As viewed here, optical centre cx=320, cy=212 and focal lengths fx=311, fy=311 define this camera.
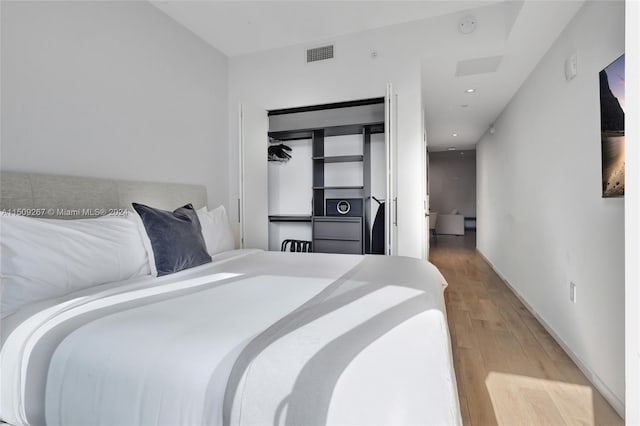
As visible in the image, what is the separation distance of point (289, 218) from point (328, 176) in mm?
730

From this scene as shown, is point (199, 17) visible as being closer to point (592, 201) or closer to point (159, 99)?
point (159, 99)

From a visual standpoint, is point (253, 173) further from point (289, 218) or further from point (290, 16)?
point (290, 16)

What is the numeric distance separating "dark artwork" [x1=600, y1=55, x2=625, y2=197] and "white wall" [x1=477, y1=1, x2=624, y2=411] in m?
0.07

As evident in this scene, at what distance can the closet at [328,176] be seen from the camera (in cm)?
342

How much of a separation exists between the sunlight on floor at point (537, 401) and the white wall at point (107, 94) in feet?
9.05

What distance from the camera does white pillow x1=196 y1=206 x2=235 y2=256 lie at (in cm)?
233

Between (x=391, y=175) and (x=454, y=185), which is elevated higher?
(x=454, y=185)

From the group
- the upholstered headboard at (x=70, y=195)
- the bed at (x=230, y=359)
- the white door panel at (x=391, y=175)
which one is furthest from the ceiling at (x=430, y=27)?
the bed at (x=230, y=359)

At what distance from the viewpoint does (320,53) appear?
317 centimetres

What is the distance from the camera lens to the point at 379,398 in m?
0.69

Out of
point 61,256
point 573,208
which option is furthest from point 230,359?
point 573,208

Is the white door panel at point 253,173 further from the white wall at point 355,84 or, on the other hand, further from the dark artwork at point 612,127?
the dark artwork at point 612,127

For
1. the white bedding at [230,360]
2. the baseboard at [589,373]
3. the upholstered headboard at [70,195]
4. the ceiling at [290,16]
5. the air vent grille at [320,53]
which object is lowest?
the baseboard at [589,373]
